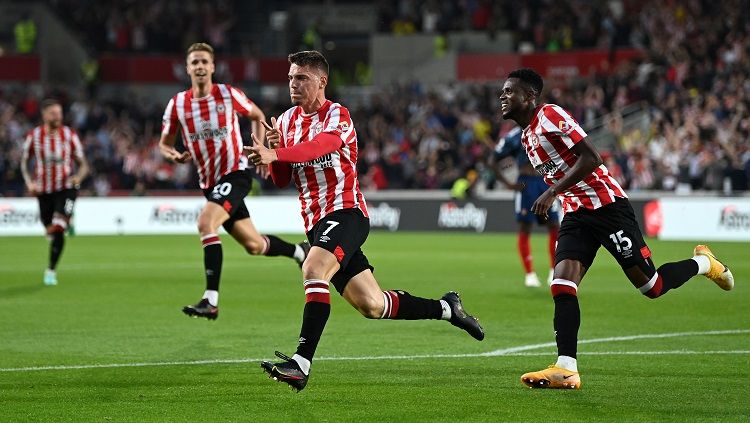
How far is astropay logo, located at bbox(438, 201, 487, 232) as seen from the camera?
101 ft

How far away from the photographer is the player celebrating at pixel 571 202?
8461 millimetres

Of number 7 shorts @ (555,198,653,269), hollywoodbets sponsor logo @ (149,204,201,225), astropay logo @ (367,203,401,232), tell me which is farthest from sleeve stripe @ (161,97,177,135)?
hollywoodbets sponsor logo @ (149,204,201,225)

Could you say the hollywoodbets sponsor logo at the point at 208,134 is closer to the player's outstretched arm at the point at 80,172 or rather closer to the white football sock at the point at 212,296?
the white football sock at the point at 212,296

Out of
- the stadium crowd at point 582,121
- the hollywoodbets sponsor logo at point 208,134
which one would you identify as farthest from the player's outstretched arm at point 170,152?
the stadium crowd at point 582,121

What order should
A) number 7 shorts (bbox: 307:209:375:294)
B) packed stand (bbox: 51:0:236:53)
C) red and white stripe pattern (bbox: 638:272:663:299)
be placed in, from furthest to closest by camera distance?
packed stand (bbox: 51:0:236:53), red and white stripe pattern (bbox: 638:272:663:299), number 7 shorts (bbox: 307:209:375:294)

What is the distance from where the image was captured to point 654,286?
923cm

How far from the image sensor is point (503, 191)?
32.1 meters

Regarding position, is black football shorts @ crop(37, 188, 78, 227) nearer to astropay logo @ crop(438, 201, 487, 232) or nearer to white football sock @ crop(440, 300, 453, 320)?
white football sock @ crop(440, 300, 453, 320)

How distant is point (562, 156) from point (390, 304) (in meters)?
1.61

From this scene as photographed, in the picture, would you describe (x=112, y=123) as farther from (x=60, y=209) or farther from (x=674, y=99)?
(x=60, y=209)

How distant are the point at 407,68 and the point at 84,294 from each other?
87.9ft

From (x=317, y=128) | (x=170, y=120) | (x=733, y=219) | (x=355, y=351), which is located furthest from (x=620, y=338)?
(x=733, y=219)

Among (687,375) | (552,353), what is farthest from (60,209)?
(687,375)

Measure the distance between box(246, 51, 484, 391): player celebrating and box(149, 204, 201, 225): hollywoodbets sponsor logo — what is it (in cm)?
2319
